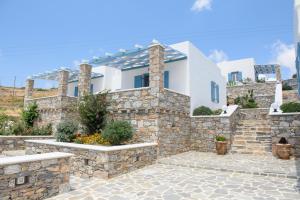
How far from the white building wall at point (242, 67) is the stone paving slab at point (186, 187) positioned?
2223 cm

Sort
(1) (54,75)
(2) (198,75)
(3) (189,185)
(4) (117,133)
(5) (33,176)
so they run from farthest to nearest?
(1) (54,75)
(2) (198,75)
(4) (117,133)
(3) (189,185)
(5) (33,176)

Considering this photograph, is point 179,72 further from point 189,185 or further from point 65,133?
point 189,185

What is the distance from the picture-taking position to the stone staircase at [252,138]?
35.5 ft

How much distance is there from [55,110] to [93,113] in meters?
5.71

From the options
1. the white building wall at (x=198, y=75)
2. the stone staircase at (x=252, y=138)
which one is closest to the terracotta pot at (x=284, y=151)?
the stone staircase at (x=252, y=138)

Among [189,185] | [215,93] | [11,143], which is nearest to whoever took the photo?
[189,185]

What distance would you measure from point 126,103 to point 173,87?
402cm

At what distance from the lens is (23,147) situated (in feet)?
41.2

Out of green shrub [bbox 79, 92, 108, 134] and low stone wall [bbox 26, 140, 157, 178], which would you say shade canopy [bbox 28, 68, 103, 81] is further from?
low stone wall [bbox 26, 140, 157, 178]

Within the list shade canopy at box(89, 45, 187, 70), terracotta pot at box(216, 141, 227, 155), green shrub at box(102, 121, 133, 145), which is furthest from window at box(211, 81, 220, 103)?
green shrub at box(102, 121, 133, 145)

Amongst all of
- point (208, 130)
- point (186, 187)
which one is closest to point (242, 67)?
point (208, 130)

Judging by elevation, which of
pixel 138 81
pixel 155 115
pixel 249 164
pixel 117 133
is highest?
pixel 138 81

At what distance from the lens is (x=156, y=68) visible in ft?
32.7

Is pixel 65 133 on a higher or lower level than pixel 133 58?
lower
